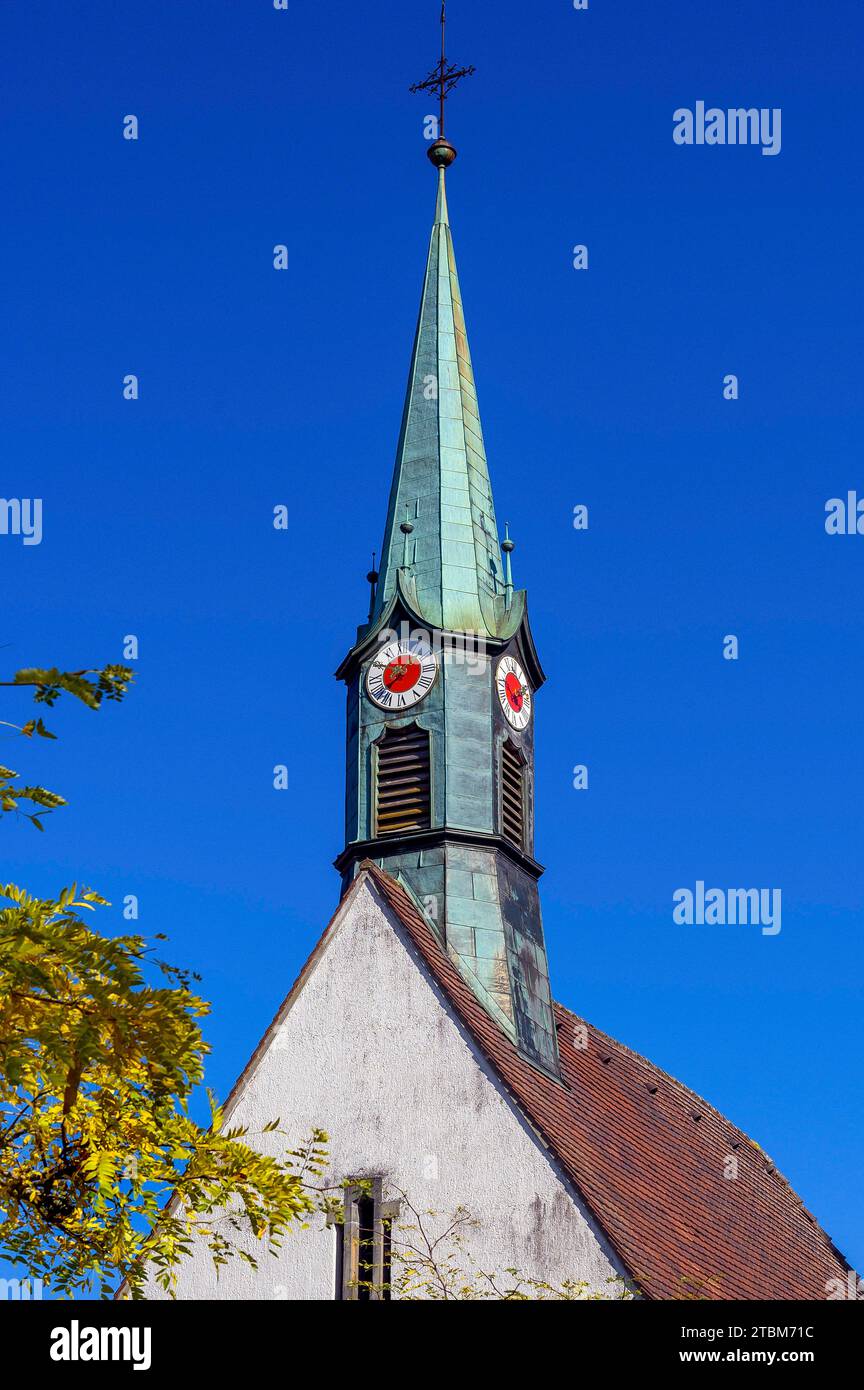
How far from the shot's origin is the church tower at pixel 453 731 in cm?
3111

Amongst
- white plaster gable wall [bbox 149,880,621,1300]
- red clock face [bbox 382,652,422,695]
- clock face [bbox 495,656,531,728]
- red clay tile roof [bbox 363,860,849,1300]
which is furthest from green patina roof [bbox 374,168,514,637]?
white plaster gable wall [bbox 149,880,621,1300]

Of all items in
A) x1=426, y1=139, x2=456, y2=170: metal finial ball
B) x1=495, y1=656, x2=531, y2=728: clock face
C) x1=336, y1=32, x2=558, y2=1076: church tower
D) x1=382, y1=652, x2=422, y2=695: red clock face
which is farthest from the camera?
x1=426, y1=139, x2=456, y2=170: metal finial ball

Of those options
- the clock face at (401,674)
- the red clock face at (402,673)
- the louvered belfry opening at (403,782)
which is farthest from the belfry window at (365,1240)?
the red clock face at (402,673)

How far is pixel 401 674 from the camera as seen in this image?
33.1 m

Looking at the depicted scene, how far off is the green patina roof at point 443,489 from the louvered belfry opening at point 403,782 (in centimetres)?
214

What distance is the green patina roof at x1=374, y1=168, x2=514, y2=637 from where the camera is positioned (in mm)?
34188

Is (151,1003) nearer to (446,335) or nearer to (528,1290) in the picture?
(528,1290)

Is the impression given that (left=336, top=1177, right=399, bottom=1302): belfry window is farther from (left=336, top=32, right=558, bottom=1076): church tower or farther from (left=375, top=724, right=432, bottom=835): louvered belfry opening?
(left=375, top=724, right=432, bottom=835): louvered belfry opening

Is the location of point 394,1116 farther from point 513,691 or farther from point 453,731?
point 513,691

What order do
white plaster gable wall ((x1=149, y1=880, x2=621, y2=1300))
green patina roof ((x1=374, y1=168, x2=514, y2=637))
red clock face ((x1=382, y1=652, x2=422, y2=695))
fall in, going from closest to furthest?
white plaster gable wall ((x1=149, y1=880, x2=621, y2=1300)) < red clock face ((x1=382, y1=652, x2=422, y2=695)) < green patina roof ((x1=374, y1=168, x2=514, y2=637))

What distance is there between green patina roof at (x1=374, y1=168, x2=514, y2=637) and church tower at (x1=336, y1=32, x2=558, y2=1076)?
36 mm

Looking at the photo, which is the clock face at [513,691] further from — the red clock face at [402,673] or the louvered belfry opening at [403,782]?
the louvered belfry opening at [403,782]
